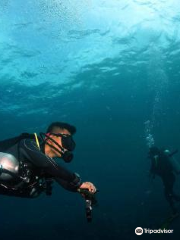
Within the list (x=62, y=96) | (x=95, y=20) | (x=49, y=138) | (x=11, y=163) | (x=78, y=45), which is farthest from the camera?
(x=62, y=96)

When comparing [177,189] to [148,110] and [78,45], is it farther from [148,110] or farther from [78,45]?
[78,45]

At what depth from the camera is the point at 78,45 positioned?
63.0 feet

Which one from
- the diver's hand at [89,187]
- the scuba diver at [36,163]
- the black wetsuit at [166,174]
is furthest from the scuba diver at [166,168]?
the diver's hand at [89,187]

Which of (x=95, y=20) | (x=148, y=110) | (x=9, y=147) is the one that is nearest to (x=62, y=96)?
(x=95, y=20)

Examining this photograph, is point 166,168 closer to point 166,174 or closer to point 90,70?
point 166,174

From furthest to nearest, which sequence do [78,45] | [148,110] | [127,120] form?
[127,120]
[148,110]
[78,45]

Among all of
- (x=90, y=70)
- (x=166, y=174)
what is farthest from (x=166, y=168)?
(x=90, y=70)

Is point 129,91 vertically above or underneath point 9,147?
above

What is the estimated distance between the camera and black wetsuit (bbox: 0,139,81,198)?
368cm

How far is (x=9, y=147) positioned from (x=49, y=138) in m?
0.65

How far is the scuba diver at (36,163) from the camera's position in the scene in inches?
146

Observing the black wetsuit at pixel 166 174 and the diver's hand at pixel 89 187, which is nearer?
the diver's hand at pixel 89 187

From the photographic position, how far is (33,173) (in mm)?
4133

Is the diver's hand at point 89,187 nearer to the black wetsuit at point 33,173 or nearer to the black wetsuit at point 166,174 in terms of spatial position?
the black wetsuit at point 33,173
